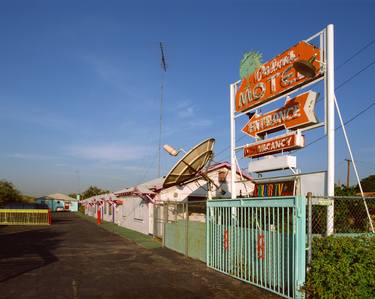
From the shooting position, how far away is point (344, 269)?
6.72 meters

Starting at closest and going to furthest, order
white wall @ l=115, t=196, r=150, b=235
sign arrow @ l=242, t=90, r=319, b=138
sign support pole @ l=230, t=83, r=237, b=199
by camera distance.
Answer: sign arrow @ l=242, t=90, r=319, b=138 → sign support pole @ l=230, t=83, r=237, b=199 → white wall @ l=115, t=196, r=150, b=235

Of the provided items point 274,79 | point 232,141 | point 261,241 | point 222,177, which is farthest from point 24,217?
point 261,241

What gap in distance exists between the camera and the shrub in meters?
6.62

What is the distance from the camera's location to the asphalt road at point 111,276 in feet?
27.6

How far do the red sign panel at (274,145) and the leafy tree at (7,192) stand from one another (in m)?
46.6

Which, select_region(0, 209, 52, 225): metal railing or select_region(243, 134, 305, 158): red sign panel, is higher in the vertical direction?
select_region(243, 134, 305, 158): red sign panel

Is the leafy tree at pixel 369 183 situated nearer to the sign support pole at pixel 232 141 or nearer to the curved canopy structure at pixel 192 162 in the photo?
the curved canopy structure at pixel 192 162

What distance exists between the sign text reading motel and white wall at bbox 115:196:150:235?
13585 millimetres

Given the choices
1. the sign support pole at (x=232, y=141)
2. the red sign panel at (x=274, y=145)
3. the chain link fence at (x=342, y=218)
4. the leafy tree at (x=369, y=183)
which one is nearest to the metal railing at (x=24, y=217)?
the sign support pole at (x=232, y=141)

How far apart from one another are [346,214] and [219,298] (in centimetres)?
389

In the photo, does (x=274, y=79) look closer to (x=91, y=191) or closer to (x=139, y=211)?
(x=139, y=211)

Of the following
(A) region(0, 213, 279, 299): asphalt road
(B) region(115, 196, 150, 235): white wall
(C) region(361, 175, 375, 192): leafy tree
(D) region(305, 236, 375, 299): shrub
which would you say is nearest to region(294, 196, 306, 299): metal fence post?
(D) region(305, 236, 375, 299): shrub

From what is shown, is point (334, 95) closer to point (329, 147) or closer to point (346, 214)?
point (329, 147)

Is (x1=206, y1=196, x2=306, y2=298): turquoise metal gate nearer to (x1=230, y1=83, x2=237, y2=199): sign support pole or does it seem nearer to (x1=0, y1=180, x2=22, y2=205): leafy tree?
(x1=230, y1=83, x2=237, y2=199): sign support pole
